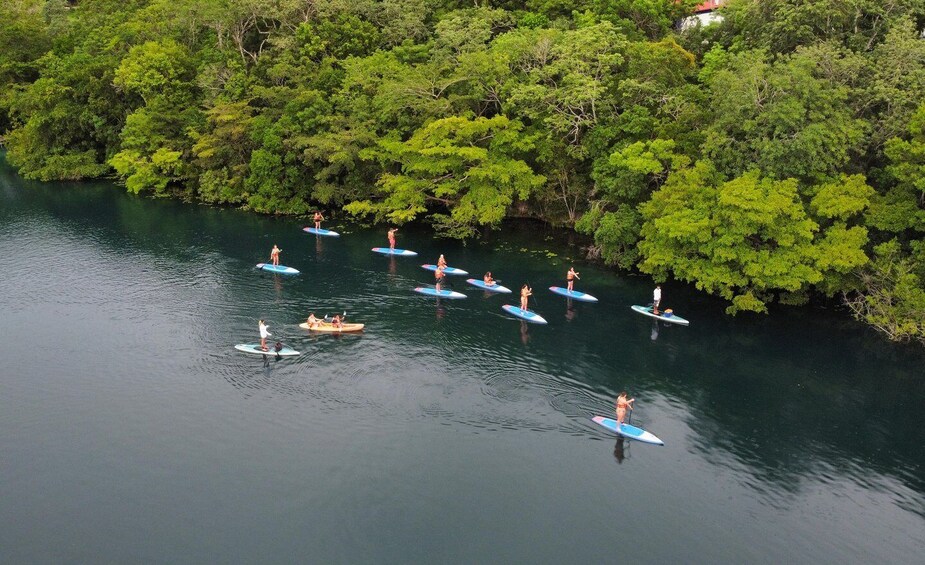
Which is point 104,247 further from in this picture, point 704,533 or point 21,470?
point 704,533

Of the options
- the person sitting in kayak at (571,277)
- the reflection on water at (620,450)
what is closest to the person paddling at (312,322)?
the person sitting in kayak at (571,277)

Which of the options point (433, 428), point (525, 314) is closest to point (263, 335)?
point (433, 428)

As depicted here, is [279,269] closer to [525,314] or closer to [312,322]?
[312,322]

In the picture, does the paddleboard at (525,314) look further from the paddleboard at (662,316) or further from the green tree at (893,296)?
the green tree at (893,296)

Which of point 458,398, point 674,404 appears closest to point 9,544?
point 458,398

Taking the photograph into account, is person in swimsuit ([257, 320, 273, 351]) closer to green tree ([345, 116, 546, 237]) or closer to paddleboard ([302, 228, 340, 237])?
green tree ([345, 116, 546, 237])

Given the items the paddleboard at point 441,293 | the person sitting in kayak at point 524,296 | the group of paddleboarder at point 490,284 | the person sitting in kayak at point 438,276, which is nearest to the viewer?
the group of paddleboarder at point 490,284

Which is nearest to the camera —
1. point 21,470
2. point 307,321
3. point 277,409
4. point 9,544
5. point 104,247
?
point 9,544
